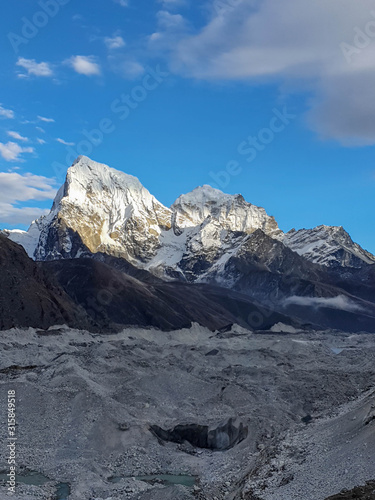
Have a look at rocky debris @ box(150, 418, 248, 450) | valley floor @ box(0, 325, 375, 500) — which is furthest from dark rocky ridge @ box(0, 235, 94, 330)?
rocky debris @ box(150, 418, 248, 450)

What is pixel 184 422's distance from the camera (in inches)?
1829

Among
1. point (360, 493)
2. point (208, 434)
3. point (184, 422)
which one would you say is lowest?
point (360, 493)

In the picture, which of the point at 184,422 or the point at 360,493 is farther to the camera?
the point at 184,422

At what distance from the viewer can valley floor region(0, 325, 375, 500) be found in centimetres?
3100

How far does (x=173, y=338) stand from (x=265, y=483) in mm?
120194

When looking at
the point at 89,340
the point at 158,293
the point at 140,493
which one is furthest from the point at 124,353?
the point at 158,293

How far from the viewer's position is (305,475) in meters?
29.4

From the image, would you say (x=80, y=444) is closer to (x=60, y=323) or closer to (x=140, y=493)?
(x=140, y=493)

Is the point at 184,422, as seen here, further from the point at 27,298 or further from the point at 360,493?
the point at 27,298

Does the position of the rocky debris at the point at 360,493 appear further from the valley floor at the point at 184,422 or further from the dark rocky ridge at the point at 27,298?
the dark rocky ridge at the point at 27,298

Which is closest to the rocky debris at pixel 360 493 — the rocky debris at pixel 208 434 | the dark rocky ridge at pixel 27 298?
the rocky debris at pixel 208 434

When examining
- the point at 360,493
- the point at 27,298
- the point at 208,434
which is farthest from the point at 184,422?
the point at 27,298

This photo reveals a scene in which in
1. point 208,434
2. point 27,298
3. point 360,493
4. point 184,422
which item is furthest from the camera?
point 27,298

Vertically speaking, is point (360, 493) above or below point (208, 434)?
below
